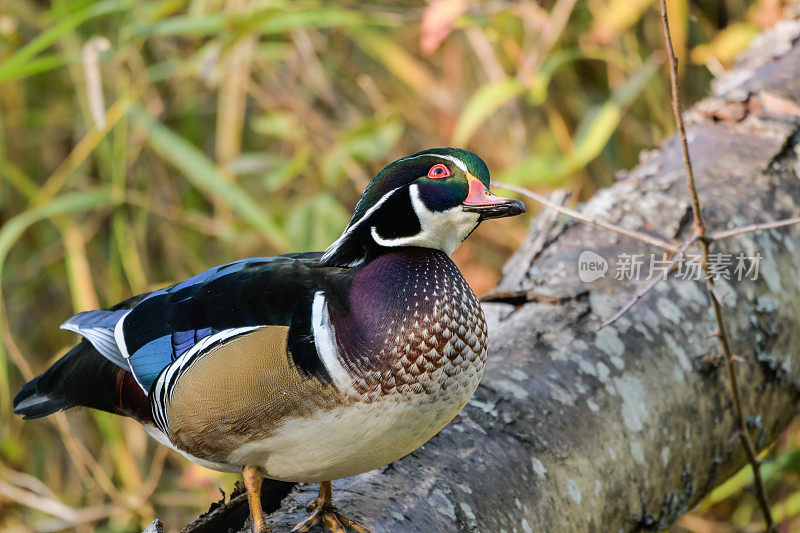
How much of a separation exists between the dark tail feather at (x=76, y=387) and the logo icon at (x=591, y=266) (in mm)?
688

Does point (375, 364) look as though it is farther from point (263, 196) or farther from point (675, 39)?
point (263, 196)

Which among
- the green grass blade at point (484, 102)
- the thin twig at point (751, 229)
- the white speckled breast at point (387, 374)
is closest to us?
the white speckled breast at point (387, 374)

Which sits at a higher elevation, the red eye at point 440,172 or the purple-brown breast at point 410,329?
the red eye at point 440,172

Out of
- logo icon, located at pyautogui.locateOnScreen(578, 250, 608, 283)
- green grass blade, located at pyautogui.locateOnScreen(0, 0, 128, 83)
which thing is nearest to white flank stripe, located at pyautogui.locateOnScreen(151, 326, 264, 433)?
logo icon, located at pyautogui.locateOnScreen(578, 250, 608, 283)

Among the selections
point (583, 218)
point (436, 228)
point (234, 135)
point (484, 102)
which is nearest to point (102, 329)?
point (436, 228)

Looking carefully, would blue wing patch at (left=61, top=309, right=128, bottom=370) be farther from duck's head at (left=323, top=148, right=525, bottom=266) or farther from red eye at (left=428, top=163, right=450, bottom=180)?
red eye at (left=428, top=163, right=450, bottom=180)

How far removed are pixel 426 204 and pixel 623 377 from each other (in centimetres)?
44

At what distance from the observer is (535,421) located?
1.03m

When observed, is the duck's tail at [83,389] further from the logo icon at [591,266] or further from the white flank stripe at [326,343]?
the logo icon at [591,266]

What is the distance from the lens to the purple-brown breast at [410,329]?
2.65 feet

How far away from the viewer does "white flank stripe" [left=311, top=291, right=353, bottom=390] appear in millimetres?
800

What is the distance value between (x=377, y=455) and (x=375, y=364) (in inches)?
3.6

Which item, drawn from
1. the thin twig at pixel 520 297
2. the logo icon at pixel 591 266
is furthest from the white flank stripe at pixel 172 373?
the logo icon at pixel 591 266

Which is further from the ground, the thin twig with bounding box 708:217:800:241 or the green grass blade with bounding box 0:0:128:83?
the green grass blade with bounding box 0:0:128:83
